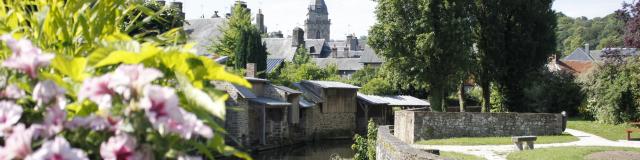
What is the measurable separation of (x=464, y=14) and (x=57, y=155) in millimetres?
37675

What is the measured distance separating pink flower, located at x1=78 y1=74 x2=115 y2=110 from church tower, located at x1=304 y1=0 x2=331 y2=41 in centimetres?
16648

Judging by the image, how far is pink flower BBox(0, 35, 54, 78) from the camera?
2.28 meters

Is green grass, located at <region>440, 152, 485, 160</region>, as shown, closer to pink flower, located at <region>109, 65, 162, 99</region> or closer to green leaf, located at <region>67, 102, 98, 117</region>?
green leaf, located at <region>67, 102, 98, 117</region>

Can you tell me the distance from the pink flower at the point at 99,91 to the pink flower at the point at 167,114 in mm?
127

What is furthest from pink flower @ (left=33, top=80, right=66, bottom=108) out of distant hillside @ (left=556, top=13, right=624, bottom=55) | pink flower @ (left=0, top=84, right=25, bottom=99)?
distant hillside @ (left=556, top=13, right=624, bottom=55)

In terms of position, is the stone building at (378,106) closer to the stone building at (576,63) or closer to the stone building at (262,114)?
the stone building at (262,114)

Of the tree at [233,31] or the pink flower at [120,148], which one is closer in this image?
Answer: the pink flower at [120,148]

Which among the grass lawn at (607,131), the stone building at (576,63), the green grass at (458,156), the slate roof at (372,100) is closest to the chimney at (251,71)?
the slate roof at (372,100)

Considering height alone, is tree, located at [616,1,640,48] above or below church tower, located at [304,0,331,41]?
below

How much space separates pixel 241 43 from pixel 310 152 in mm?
18129

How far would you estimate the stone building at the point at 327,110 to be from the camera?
40.5m

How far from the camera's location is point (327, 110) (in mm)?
42344

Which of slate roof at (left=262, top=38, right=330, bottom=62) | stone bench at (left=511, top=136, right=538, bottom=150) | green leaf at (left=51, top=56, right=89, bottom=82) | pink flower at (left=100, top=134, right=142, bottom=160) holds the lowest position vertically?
stone bench at (left=511, top=136, right=538, bottom=150)

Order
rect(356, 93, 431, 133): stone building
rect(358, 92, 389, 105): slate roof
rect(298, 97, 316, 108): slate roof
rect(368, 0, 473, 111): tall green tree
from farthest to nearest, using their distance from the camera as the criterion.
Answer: rect(356, 93, 431, 133): stone building, rect(358, 92, 389, 105): slate roof, rect(298, 97, 316, 108): slate roof, rect(368, 0, 473, 111): tall green tree
